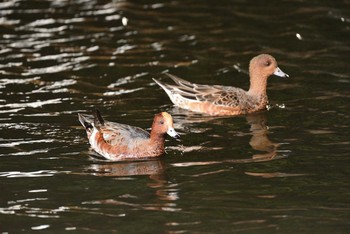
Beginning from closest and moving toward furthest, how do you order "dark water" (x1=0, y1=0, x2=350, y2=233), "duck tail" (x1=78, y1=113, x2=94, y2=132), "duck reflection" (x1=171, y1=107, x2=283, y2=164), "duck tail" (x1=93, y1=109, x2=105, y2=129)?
"dark water" (x1=0, y1=0, x2=350, y2=233)
"duck reflection" (x1=171, y1=107, x2=283, y2=164)
"duck tail" (x1=93, y1=109, x2=105, y2=129)
"duck tail" (x1=78, y1=113, x2=94, y2=132)

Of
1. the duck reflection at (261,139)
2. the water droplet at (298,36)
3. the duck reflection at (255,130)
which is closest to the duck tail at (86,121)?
the duck reflection at (255,130)

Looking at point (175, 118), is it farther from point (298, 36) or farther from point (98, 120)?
point (298, 36)

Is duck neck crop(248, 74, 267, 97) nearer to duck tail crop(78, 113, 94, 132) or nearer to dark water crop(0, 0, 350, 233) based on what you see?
dark water crop(0, 0, 350, 233)

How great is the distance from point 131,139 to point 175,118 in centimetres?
208

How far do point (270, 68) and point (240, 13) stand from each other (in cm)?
479

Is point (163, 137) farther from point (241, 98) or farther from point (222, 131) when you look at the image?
point (241, 98)

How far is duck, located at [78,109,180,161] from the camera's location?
10.5 metres

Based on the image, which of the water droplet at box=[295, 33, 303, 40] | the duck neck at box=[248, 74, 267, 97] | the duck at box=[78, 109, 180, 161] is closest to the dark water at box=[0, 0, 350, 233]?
the water droplet at box=[295, 33, 303, 40]

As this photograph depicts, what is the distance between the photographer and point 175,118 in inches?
501

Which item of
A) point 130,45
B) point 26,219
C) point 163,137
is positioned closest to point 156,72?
point 130,45

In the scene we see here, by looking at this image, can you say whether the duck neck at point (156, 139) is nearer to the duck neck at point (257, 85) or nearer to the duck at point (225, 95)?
the duck at point (225, 95)

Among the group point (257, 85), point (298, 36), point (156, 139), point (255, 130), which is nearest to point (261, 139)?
point (255, 130)

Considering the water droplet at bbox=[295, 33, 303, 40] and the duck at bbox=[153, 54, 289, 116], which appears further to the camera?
the water droplet at bbox=[295, 33, 303, 40]

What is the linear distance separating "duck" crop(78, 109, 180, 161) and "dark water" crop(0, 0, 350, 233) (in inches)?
6.5
